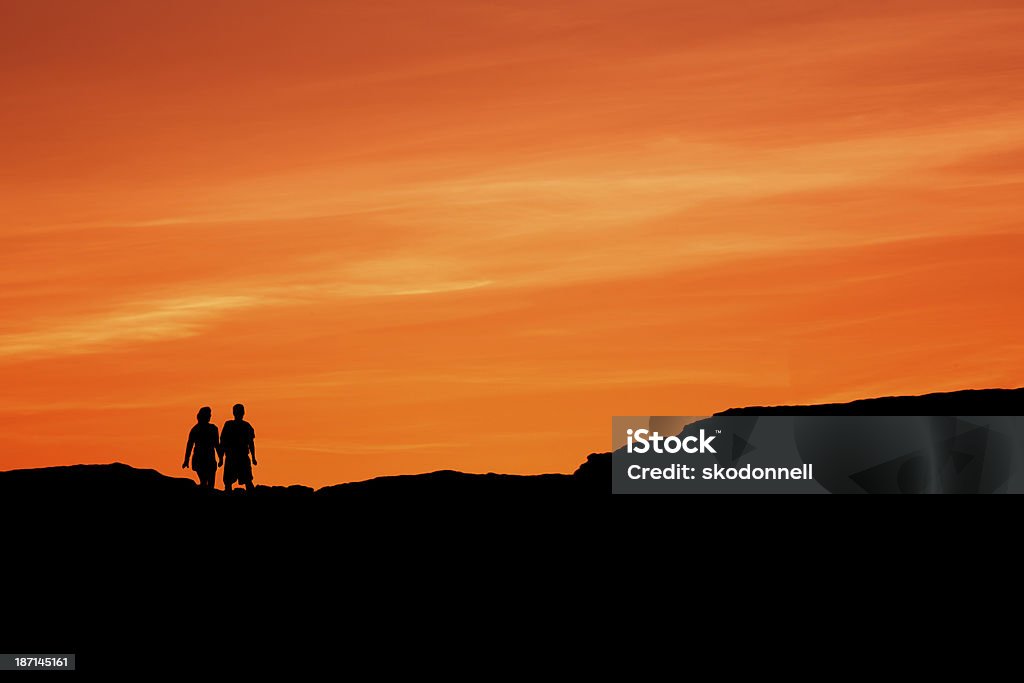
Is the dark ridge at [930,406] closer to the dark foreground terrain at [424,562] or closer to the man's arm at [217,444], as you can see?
the dark foreground terrain at [424,562]

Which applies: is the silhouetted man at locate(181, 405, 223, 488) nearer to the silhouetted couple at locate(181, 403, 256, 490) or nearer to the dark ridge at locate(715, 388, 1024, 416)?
the silhouetted couple at locate(181, 403, 256, 490)

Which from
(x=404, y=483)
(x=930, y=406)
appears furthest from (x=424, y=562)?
(x=930, y=406)

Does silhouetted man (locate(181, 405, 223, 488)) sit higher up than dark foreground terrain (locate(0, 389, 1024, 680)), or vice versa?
silhouetted man (locate(181, 405, 223, 488))

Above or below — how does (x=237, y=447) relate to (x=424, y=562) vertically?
above

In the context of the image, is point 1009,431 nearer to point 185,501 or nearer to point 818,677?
point 818,677

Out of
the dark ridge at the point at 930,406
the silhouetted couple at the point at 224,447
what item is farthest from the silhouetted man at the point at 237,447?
the dark ridge at the point at 930,406

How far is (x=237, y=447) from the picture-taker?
37.3 m

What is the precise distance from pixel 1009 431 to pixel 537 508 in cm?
1268

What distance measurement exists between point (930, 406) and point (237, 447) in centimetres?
1859

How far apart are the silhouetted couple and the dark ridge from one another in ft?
43.4

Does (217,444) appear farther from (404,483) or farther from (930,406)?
(930,406)

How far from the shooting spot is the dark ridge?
4153cm

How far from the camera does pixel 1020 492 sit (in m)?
40.0

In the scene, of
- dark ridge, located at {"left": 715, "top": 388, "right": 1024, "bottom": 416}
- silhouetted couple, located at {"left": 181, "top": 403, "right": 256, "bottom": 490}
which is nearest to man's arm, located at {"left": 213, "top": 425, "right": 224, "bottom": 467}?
silhouetted couple, located at {"left": 181, "top": 403, "right": 256, "bottom": 490}
